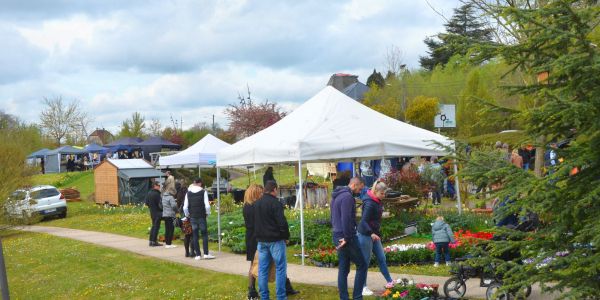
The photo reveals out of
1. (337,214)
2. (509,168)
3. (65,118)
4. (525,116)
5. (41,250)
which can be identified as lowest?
(41,250)

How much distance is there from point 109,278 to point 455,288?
25.8 ft

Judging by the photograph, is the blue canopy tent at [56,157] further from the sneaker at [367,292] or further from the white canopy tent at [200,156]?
the sneaker at [367,292]

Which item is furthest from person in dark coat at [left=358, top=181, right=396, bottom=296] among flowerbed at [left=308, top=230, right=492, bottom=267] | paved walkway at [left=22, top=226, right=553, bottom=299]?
flowerbed at [left=308, top=230, right=492, bottom=267]

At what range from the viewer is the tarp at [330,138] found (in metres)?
13.1

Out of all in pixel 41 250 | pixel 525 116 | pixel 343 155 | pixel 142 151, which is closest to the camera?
pixel 525 116

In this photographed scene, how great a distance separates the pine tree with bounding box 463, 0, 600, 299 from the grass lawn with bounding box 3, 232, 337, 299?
16.8 feet

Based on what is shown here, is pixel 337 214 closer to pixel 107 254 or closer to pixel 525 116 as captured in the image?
pixel 525 116

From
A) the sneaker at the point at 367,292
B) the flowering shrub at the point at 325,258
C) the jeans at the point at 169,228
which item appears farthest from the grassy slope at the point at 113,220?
the sneaker at the point at 367,292

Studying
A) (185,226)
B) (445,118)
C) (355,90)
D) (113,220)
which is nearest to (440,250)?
(185,226)

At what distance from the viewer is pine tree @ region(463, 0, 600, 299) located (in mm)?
4652

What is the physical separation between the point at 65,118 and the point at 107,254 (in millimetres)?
61839

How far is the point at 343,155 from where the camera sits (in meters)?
13.3

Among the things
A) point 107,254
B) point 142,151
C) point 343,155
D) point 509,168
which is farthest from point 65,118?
point 509,168

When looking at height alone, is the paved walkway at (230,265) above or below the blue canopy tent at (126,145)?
below
